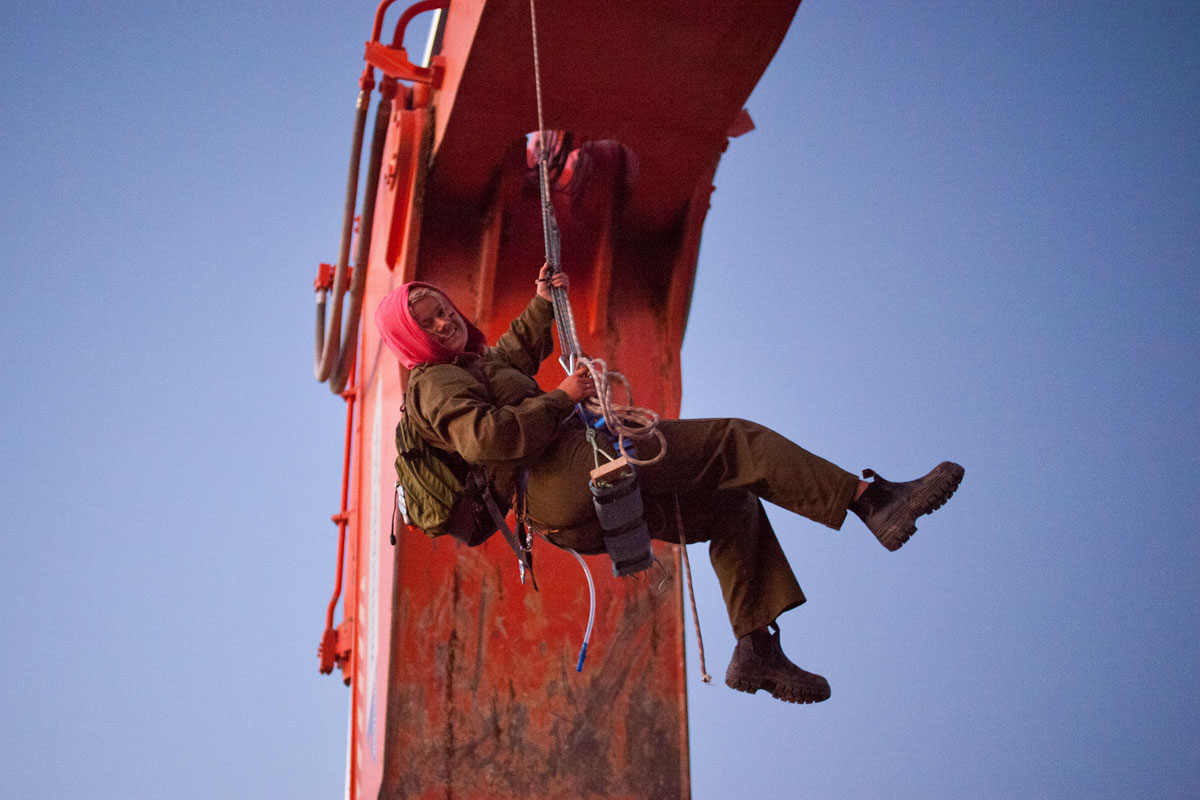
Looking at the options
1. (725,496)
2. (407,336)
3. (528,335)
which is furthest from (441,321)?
(725,496)

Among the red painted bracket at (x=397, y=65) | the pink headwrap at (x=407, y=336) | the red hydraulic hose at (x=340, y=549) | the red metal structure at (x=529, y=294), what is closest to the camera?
the pink headwrap at (x=407, y=336)

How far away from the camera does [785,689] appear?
3.05 m

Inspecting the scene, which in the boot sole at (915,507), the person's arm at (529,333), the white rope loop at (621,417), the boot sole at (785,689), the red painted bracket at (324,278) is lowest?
the boot sole at (785,689)

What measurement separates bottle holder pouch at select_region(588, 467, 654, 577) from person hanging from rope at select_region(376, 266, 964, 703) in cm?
7

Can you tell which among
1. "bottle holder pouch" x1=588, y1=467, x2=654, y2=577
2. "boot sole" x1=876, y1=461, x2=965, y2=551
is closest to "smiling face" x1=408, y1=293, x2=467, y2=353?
"bottle holder pouch" x1=588, y1=467, x2=654, y2=577

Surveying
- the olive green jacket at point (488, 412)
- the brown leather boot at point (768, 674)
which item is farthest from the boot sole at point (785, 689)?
the olive green jacket at point (488, 412)

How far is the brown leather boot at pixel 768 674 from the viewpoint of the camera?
3.04 metres

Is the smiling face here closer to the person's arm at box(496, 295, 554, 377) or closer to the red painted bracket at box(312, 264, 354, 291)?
the person's arm at box(496, 295, 554, 377)

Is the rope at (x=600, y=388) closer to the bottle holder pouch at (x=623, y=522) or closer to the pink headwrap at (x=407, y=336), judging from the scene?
the bottle holder pouch at (x=623, y=522)

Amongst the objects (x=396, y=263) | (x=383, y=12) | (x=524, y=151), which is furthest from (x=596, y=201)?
(x=383, y=12)

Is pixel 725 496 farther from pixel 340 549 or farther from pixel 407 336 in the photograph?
pixel 340 549

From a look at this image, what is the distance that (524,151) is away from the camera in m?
4.14

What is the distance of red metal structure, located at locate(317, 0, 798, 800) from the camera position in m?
3.67

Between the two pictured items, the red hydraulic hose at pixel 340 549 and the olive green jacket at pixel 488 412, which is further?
the red hydraulic hose at pixel 340 549
